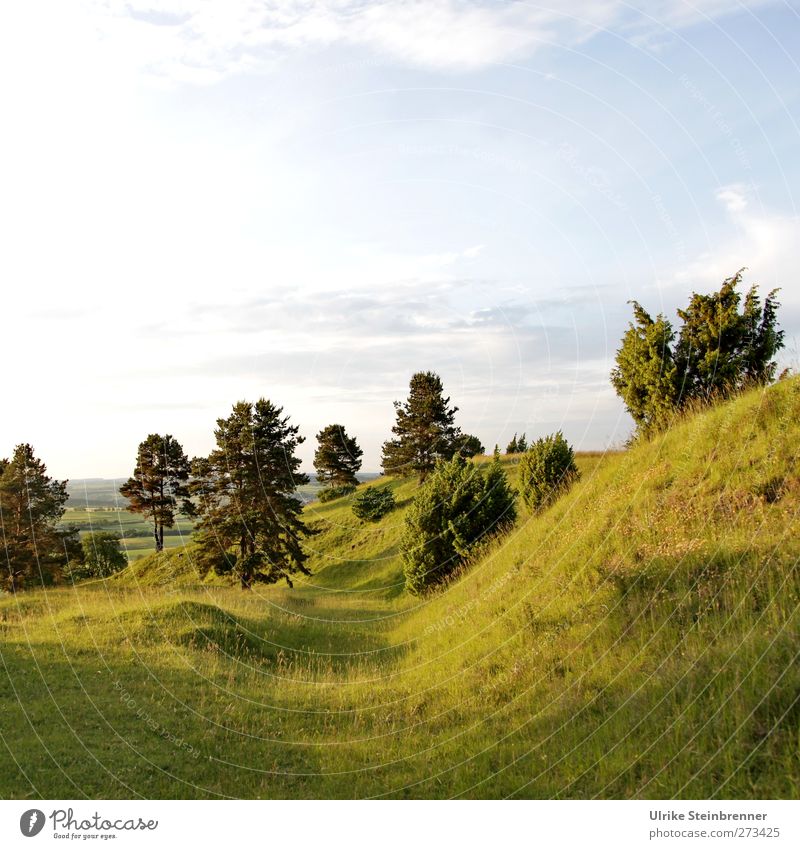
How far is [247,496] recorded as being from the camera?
Result: 31516 millimetres

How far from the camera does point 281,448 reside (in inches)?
1273

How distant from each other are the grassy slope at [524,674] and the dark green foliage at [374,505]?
104 ft

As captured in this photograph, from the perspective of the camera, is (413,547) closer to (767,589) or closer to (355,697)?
(355,697)

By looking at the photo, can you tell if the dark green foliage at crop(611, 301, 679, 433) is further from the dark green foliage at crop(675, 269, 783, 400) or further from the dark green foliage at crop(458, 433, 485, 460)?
the dark green foliage at crop(458, 433, 485, 460)

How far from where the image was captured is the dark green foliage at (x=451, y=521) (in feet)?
75.1

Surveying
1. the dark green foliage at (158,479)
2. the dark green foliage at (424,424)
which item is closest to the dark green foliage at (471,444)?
the dark green foliage at (424,424)

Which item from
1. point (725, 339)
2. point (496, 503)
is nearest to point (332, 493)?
point (496, 503)

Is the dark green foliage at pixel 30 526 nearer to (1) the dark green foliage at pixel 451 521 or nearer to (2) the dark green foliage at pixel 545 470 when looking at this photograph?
(1) the dark green foliage at pixel 451 521

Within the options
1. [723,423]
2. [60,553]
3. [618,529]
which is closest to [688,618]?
[618,529]

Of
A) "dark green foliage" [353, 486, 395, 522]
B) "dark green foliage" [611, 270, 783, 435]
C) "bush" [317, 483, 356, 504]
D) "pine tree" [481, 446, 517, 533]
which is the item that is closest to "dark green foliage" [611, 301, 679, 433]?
"dark green foliage" [611, 270, 783, 435]

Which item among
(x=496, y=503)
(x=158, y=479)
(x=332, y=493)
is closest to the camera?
(x=496, y=503)

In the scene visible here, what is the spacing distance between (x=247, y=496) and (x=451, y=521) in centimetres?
1306

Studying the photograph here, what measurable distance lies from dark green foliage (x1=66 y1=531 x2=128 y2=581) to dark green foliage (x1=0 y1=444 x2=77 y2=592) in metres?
7.82

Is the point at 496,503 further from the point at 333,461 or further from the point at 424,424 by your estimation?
the point at 333,461
